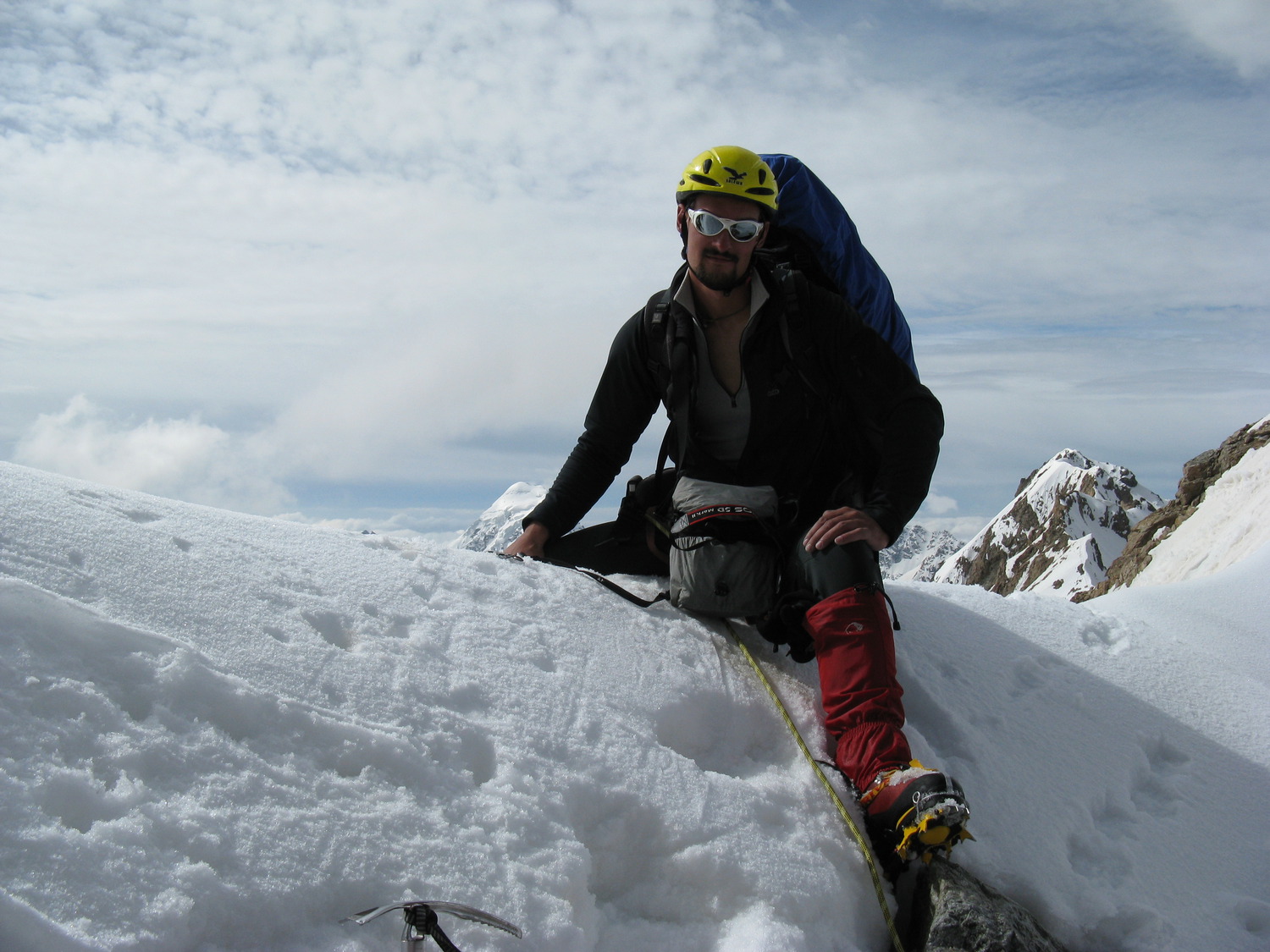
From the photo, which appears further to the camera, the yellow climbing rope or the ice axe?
the yellow climbing rope

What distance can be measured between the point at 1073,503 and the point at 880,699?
13538 cm

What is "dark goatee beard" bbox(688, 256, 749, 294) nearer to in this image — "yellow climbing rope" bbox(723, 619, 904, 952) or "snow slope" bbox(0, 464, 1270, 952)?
"snow slope" bbox(0, 464, 1270, 952)

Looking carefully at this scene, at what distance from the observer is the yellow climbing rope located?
119 inches

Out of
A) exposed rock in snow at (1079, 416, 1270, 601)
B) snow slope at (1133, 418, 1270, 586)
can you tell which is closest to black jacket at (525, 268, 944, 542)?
exposed rock in snow at (1079, 416, 1270, 601)

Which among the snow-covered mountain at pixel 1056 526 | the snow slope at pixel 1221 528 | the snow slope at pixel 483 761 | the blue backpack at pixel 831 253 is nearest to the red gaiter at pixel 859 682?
the snow slope at pixel 483 761

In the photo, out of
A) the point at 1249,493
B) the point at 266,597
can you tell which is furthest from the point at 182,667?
the point at 1249,493

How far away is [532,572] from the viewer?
455 centimetres

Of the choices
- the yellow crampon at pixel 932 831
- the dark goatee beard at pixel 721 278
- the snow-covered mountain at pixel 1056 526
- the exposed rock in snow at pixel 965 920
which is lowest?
the snow-covered mountain at pixel 1056 526

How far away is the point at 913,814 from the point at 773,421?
88.6 inches

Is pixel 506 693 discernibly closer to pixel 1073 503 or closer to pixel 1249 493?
pixel 1249 493

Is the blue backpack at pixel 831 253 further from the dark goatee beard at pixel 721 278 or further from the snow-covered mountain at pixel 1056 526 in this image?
the snow-covered mountain at pixel 1056 526

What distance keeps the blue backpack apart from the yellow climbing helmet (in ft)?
1.94

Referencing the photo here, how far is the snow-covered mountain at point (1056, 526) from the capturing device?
102 metres

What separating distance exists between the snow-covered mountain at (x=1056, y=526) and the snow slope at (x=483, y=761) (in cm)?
9937
